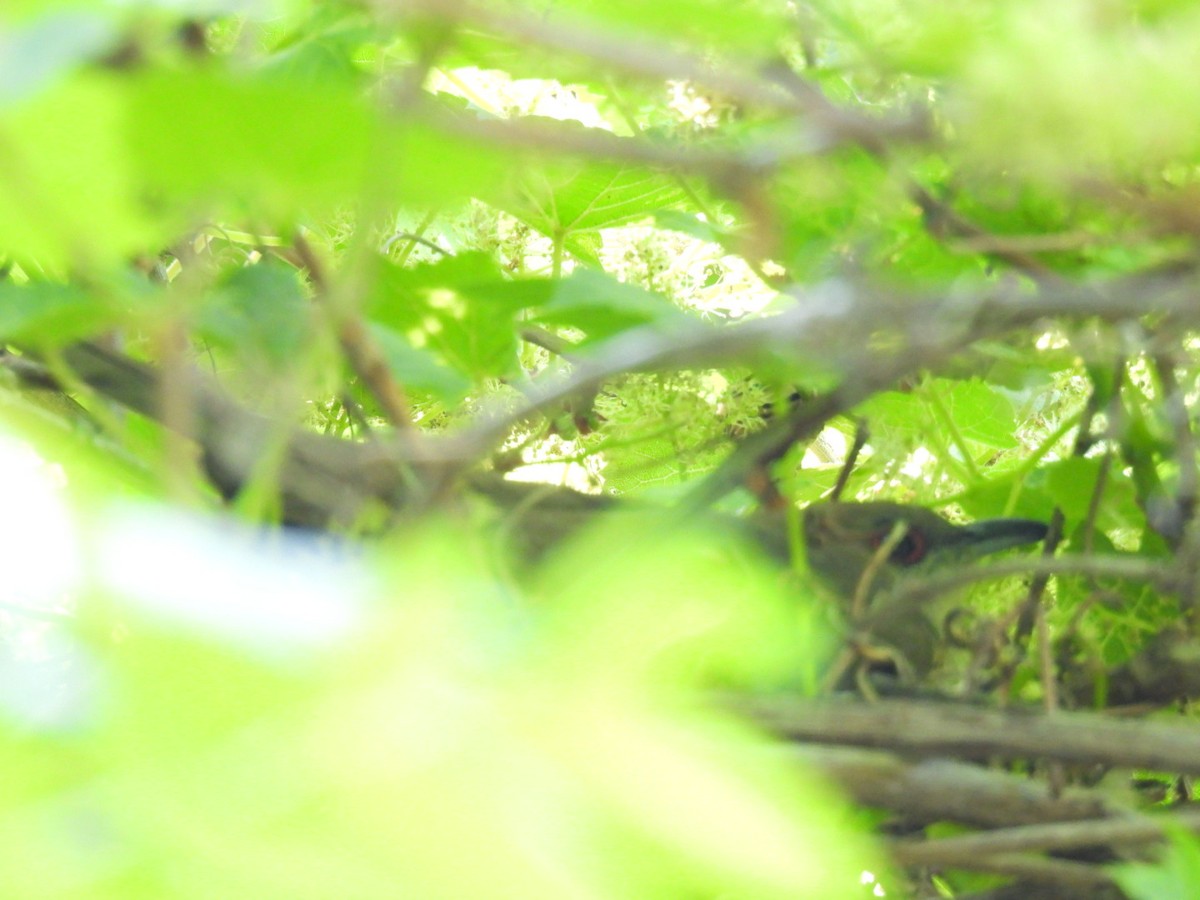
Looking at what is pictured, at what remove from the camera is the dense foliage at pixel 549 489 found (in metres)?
Answer: 0.16

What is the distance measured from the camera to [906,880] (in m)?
0.49

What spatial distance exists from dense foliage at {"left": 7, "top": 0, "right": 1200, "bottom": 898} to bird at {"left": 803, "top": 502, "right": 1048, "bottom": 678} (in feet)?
0.08

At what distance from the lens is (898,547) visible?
0.60m

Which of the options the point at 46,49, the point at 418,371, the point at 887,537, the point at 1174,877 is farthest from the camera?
the point at 887,537

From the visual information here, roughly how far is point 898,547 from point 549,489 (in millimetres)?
193

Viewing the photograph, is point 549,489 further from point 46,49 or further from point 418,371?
point 46,49

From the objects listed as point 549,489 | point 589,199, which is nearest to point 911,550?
point 549,489

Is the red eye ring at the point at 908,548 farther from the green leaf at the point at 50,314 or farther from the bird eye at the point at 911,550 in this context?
the green leaf at the point at 50,314

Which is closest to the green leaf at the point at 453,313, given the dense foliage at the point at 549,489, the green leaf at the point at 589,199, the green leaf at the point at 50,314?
the dense foliage at the point at 549,489

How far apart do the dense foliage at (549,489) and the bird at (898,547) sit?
0.08ft

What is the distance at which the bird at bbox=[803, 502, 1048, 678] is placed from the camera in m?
0.57

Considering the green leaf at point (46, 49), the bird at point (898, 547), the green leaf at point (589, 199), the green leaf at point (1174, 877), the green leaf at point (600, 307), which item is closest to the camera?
the green leaf at point (46, 49)

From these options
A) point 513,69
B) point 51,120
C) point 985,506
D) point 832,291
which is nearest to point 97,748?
point 51,120

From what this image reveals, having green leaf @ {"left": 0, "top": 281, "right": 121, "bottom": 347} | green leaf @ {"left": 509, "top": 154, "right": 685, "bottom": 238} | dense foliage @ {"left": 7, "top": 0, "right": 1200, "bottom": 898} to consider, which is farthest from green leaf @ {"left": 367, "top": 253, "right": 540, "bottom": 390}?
green leaf @ {"left": 509, "top": 154, "right": 685, "bottom": 238}
